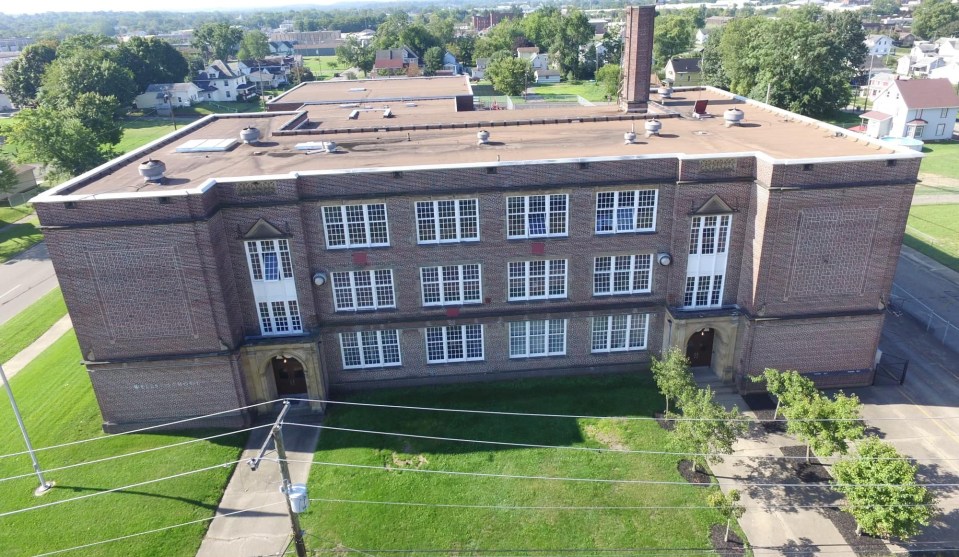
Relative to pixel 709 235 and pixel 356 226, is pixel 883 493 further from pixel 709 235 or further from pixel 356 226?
pixel 356 226

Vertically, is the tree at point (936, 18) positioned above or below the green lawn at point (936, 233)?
above

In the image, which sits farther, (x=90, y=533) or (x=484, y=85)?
(x=484, y=85)

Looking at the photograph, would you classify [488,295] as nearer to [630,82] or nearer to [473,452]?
[473,452]

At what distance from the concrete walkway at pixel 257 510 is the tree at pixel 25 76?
13634 centimetres

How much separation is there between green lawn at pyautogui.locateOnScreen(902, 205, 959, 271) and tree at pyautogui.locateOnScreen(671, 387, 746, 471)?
31.3 m

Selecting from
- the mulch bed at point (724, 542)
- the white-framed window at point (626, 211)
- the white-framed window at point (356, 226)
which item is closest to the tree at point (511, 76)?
the white-framed window at point (626, 211)

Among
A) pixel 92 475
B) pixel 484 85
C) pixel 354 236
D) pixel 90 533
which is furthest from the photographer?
pixel 484 85

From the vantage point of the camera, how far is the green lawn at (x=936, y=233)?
4712cm

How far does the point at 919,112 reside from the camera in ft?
277

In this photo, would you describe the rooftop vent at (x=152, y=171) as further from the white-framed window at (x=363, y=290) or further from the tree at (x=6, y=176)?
the tree at (x=6, y=176)

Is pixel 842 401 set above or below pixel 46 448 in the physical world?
above

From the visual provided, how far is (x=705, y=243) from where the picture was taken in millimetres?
30453

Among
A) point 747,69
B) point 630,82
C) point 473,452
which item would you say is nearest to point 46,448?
point 473,452

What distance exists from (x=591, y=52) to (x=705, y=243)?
142245mm
